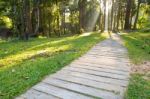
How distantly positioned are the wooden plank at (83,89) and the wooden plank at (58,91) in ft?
0.51

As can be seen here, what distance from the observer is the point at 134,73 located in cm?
652

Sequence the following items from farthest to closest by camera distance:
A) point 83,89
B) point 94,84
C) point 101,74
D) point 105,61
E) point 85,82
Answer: point 105,61, point 101,74, point 85,82, point 94,84, point 83,89

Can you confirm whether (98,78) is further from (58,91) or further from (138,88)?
(58,91)

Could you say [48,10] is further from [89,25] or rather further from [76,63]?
[76,63]

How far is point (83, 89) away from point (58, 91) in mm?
569

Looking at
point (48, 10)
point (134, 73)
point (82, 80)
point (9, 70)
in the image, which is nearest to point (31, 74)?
point (9, 70)

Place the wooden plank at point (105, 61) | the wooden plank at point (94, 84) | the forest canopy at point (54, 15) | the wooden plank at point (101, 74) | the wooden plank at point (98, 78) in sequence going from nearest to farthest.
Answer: the wooden plank at point (94, 84) < the wooden plank at point (98, 78) < the wooden plank at point (101, 74) < the wooden plank at point (105, 61) < the forest canopy at point (54, 15)

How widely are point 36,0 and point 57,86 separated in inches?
774

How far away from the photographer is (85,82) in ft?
18.4

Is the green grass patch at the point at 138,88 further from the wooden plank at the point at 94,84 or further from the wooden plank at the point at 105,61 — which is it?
the wooden plank at the point at 105,61

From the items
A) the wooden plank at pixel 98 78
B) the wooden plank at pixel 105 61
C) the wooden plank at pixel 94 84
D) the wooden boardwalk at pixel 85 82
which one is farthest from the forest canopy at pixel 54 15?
the wooden plank at pixel 94 84

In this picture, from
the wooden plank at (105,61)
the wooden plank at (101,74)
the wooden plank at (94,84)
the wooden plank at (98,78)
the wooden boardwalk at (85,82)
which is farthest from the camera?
the wooden plank at (105,61)

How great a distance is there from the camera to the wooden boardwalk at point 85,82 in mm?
4852

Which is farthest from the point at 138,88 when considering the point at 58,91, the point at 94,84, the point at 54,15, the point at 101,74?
the point at 54,15
